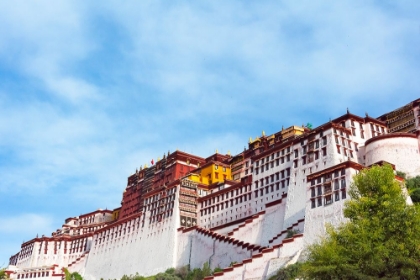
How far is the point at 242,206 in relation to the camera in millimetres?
58312

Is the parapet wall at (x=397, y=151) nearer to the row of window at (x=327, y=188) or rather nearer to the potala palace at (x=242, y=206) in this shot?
the potala palace at (x=242, y=206)

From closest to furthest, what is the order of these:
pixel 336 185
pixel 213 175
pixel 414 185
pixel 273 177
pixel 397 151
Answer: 1. pixel 336 185
2. pixel 414 185
3. pixel 397 151
4. pixel 273 177
5. pixel 213 175

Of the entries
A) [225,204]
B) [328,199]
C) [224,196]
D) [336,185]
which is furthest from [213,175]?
[336,185]

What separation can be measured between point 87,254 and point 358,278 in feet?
175

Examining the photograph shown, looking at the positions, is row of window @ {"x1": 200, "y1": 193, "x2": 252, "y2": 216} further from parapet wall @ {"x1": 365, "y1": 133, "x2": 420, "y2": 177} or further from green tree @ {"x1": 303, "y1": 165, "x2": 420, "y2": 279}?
green tree @ {"x1": 303, "y1": 165, "x2": 420, "y2": 279}

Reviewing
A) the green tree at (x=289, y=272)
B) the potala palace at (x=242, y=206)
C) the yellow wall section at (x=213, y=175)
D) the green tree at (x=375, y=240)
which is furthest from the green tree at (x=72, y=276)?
the green tree at (x=375, y=240)

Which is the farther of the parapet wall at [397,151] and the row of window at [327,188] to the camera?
the parapet wall at [397,151]

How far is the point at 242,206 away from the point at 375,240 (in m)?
35.0

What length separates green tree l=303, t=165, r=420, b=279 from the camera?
22828mm

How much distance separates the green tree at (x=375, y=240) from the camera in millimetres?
22828

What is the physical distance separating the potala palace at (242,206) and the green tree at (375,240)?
1267 cm

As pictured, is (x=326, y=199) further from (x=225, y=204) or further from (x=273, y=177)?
(x=225, y=204)

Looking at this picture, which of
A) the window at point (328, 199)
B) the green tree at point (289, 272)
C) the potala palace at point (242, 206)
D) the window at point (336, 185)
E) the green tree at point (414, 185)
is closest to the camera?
the green tree at point (289, 272)

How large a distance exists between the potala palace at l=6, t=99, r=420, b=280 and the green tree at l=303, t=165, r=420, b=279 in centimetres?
1267
